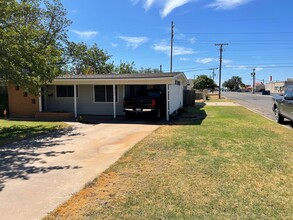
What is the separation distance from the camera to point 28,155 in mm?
7879

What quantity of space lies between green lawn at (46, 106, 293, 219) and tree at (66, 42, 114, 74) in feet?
86.8

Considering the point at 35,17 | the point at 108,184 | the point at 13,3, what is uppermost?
the point at 35,17

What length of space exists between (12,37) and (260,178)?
10161 mm

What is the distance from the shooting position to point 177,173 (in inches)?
230

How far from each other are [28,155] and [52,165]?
1529 mm

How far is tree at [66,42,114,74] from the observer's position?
32.7m

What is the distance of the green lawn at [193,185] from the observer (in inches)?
161

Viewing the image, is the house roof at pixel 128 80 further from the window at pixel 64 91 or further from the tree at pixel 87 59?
the tree at pixel 87 59

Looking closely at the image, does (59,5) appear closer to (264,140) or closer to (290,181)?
(264,140)

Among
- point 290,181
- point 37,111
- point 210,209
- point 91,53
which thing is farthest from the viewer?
point 91,53

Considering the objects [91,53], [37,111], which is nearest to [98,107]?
[37,111]

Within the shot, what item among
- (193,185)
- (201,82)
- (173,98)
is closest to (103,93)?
(173,98)

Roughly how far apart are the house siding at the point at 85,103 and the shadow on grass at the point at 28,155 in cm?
593

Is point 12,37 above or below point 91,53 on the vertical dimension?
below
